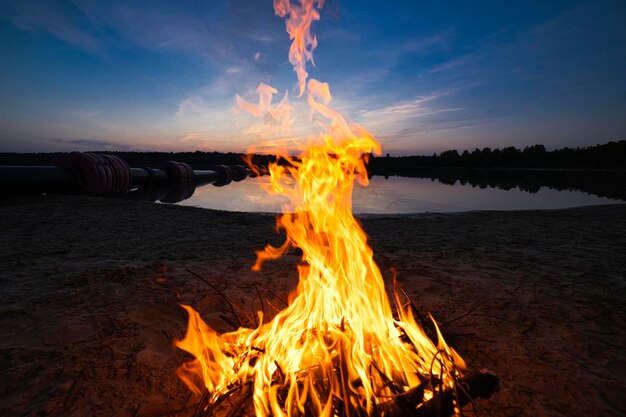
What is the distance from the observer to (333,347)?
7.51 feet

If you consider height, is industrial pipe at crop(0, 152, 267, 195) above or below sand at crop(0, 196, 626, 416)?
above

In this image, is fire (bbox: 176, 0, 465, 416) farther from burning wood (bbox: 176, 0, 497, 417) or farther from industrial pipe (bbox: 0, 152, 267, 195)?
industrial pipe (bbox: 0, 152, 267, 195)

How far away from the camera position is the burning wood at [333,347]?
192 cm

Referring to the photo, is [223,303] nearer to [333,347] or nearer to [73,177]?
[333,347]

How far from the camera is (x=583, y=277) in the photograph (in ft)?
15.1

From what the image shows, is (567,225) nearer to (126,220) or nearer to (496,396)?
(496,396)

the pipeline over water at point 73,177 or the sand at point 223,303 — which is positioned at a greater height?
the pipeline over water at point 73,177

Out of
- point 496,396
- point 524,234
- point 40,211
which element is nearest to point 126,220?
point 40,211

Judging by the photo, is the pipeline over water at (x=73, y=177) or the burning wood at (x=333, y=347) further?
the pipeline over water at (x=73, y=177)

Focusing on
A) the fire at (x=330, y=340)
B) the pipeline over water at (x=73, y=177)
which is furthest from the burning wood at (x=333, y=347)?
the pipeline over water at (x=73, y=177)

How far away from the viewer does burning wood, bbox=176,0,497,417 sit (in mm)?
1920

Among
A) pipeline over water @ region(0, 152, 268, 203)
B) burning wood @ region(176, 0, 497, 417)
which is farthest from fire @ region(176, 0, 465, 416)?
pipeline over water @ region(0, 152, 268, 203)

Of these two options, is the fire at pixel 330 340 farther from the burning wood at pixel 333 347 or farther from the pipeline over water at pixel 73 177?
the pipeline over water at pixel 73 177

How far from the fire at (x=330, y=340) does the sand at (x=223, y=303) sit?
0.37 meters
